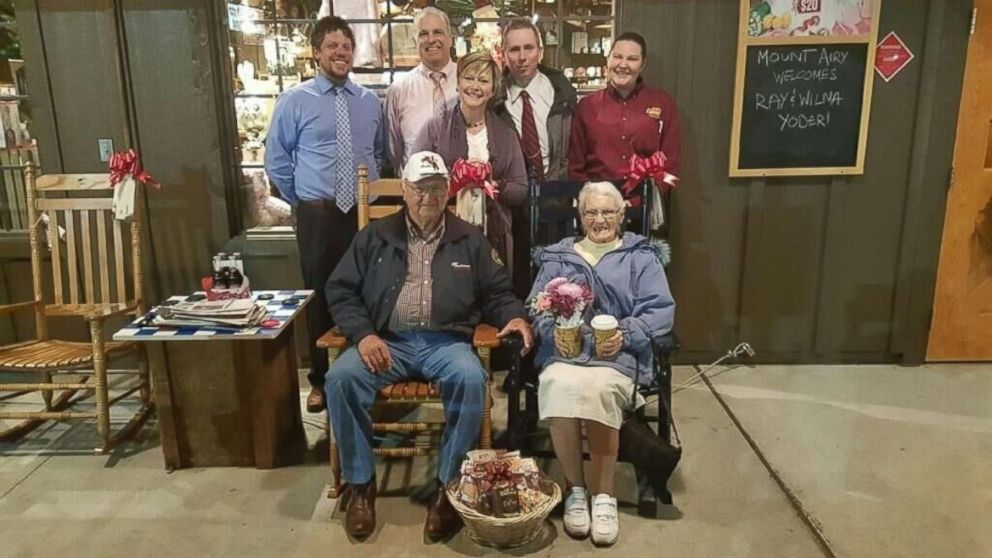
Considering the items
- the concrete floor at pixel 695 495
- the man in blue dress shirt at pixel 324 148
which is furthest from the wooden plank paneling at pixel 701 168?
the man in blue dress shirt at pixel 324 148

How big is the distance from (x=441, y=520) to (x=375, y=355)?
0.57 meters

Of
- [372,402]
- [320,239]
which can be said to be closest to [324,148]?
[320,239]

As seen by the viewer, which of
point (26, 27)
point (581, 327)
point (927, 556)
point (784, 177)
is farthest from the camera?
point (784, 177)

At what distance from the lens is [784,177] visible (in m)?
3.57

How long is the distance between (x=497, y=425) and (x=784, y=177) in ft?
6.10

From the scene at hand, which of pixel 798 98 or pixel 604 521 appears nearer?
pixel 604 521

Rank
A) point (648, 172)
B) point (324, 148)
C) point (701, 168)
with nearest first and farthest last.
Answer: point (648, 172), point (324, 148), point (701, 168)

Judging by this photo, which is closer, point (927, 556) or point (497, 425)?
point (927, 556)

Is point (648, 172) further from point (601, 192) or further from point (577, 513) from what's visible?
point (577, 513)

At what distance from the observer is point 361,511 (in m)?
2.37

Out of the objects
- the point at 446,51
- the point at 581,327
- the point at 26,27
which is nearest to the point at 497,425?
the point at 581,327

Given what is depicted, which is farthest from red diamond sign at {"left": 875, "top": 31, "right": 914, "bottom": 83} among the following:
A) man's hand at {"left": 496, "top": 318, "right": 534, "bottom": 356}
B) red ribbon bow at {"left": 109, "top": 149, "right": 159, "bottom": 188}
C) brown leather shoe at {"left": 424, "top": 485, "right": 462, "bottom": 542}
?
red ribbon bow at {"left": 109, "top": 149, "right": 159, "bottom": 188}

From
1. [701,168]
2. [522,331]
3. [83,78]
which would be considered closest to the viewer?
[522,331]

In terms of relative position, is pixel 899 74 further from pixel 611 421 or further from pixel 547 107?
pixel 611 421
